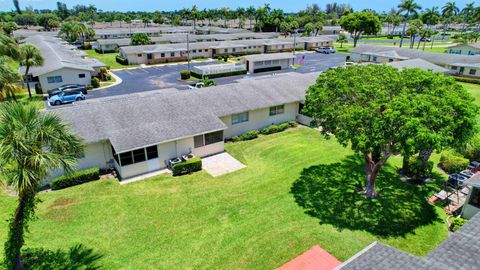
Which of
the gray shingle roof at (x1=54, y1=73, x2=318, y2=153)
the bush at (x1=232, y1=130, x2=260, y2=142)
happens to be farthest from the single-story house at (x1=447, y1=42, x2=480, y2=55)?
the bush at (x1=232, y1=130, x2=260, y2=142)

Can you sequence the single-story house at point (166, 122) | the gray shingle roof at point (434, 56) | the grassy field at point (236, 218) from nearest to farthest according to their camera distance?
the grassy field at point (236, 218) < the single-story house at point (166, 122) < the gray shingle roof at point (434, 56)

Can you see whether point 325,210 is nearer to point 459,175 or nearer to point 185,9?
point 459,175

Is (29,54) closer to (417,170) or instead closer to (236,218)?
(236,218)

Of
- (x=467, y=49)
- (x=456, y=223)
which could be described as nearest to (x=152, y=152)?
Answer: (x=456, y=223)

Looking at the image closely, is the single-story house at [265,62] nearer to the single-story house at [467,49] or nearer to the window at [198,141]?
the window at [198,141]

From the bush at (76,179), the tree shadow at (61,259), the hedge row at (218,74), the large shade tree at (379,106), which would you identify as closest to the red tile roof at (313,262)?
the large shade tree at (379,106)
